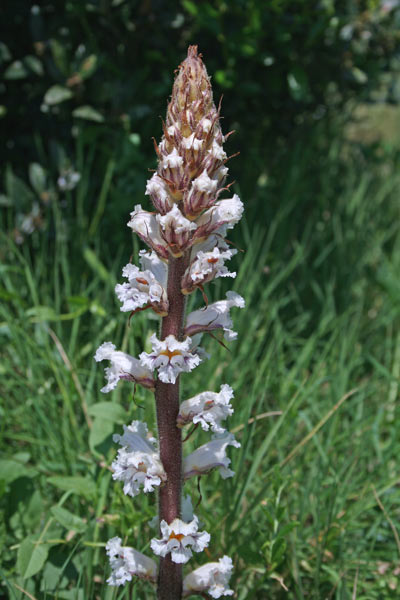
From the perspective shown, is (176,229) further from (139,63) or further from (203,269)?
(139,63)

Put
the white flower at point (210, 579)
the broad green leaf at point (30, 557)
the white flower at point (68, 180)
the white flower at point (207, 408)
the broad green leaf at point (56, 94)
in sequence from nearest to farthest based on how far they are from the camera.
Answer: the white flower at point (207, 408) → the white flower at point (210, 579) → the broad green leaf at point (30, 557) → the broad green leaf at point (56, 94) → the white flower at point (68, 180)

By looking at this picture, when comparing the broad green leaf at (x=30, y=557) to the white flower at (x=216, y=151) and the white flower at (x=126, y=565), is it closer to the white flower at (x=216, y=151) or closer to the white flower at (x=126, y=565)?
the white flower at (x=126, y=565)

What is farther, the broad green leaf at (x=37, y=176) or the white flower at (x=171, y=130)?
the broad green leaf at (x=37, y=176)

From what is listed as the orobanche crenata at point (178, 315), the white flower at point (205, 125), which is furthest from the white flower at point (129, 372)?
the white flower at point (205, 125)

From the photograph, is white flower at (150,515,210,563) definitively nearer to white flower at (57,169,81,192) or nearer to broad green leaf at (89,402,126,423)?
broad green leaf at (89,402,126,423)

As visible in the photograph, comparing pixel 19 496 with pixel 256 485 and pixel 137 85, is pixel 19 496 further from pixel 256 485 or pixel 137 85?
pixel 137 85

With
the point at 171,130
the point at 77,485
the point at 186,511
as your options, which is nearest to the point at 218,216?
the point at 171,130
